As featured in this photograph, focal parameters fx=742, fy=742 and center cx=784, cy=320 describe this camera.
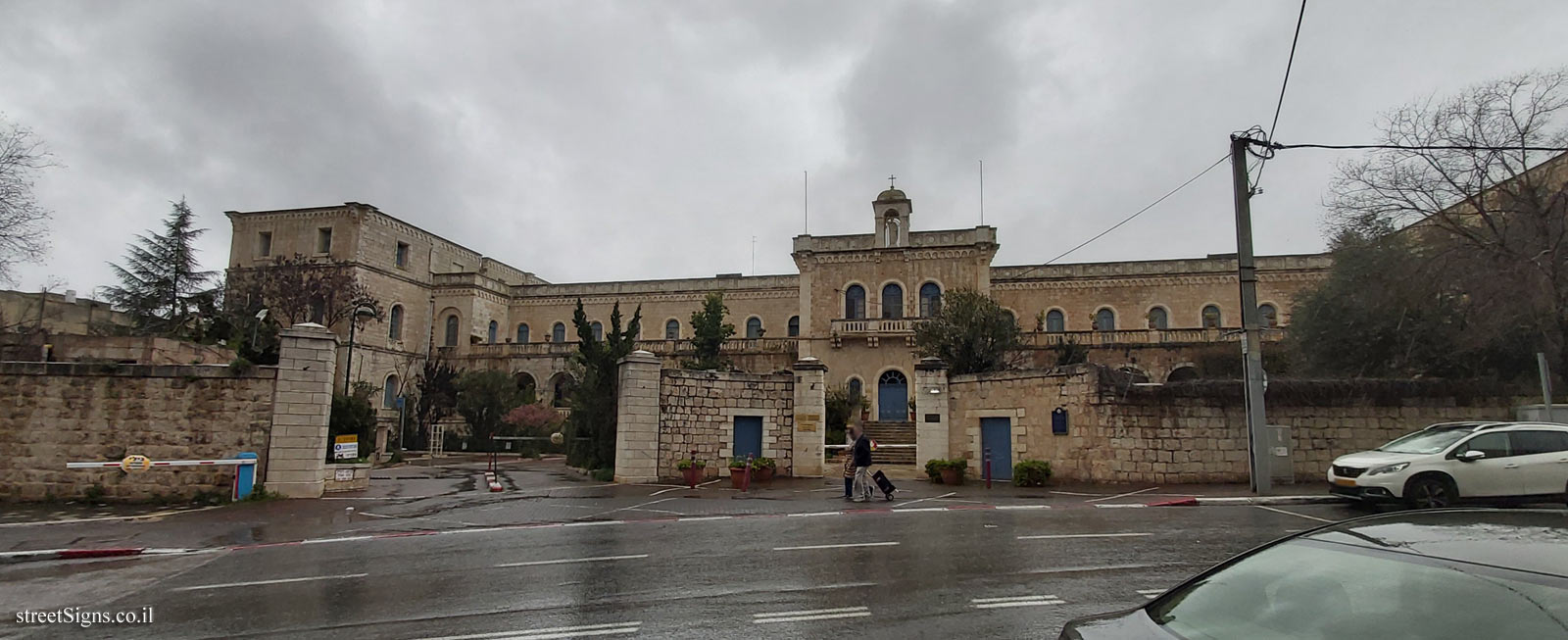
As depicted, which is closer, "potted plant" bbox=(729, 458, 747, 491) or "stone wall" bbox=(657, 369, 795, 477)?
"potted plant" bbox=(729, 458, 747, 491)

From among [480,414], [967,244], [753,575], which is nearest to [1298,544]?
[753,575]

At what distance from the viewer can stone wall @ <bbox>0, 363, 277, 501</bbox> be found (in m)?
13.5

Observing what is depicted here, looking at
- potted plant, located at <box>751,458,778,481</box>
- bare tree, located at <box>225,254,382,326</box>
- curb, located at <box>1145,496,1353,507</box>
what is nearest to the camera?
curb, located at <box>1145,496,1353,507</box>

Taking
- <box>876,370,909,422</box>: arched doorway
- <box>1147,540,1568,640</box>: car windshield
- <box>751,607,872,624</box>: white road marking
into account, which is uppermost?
<box>876,370,909,422</box>: arched doorway

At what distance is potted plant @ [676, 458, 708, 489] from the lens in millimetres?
16812

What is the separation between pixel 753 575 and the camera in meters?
7.44

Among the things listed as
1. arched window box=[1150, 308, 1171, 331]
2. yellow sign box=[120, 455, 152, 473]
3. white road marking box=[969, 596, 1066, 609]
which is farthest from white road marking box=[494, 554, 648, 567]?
arched window box=[1150, 308, 1171, 331]

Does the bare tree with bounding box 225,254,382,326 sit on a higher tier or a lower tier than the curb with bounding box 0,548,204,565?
higher

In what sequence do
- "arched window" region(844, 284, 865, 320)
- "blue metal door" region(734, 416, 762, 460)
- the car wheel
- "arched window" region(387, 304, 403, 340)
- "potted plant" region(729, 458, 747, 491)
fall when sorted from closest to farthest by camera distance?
the car wheel < "potted plant" region(729, 458, 747, 491) < "blue metal door" region(734, 416, 762, 460) < "arched window" region(844, 284, 865, 320) < "arched window" region(387, 304, 403, 340)

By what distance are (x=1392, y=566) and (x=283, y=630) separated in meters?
7.02

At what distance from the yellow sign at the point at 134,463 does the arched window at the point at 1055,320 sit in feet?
114

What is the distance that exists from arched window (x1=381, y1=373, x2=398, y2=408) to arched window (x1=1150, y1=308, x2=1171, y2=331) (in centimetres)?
3984

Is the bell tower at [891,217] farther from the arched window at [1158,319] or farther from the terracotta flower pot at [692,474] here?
the terracotta flower pot at [692,474]

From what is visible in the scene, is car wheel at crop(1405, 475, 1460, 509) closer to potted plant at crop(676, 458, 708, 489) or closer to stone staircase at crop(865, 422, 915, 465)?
potted plant at crop(676, 458, 708, 489)
